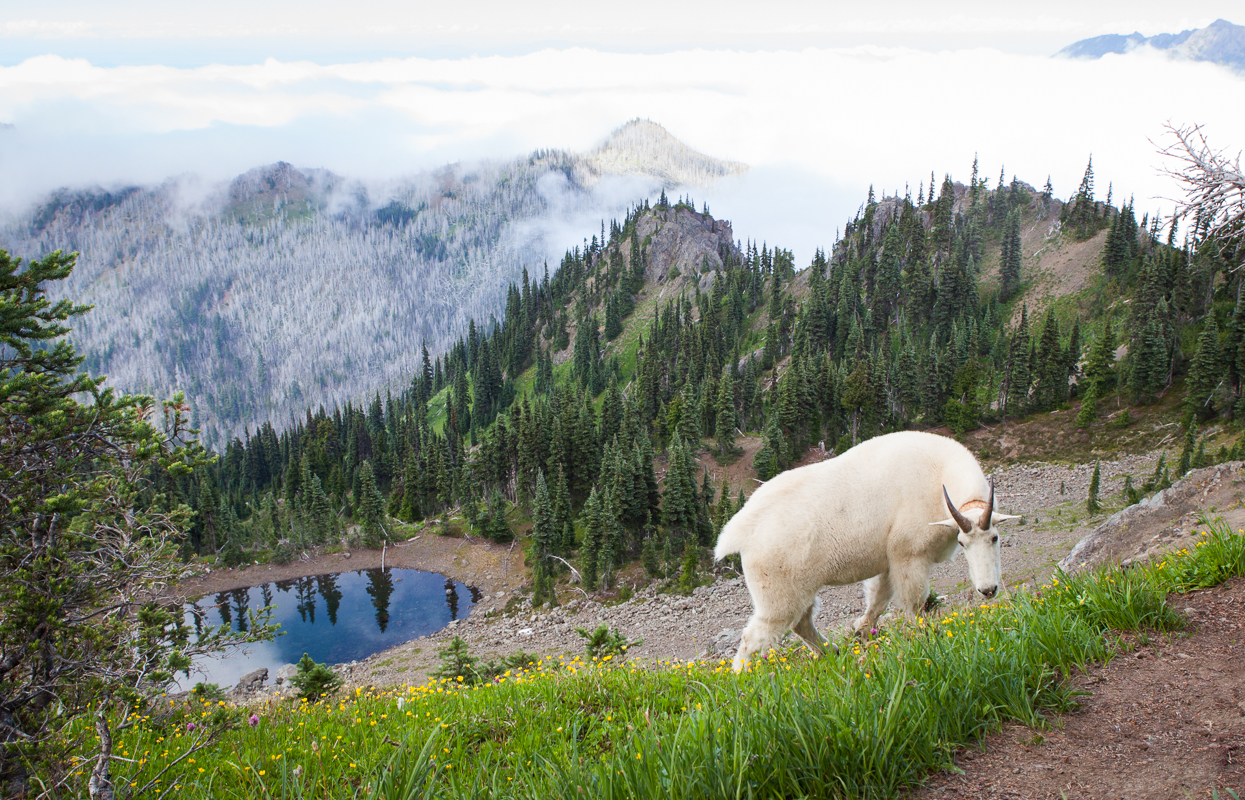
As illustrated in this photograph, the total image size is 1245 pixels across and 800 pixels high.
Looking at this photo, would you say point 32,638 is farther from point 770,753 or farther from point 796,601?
point 796,601

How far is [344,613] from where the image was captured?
6134 centimetres

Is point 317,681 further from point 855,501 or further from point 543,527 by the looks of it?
point 543,527

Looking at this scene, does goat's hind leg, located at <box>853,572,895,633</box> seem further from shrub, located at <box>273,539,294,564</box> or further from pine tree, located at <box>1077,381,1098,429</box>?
shrub, located at <box>273,539,294,564</box>

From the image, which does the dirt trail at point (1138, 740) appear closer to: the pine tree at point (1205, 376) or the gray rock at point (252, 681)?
the gray rock at point (252, 681)

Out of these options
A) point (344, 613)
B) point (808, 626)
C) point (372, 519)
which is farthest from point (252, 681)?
point (808, 626)

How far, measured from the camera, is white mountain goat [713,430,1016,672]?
22.5 ft

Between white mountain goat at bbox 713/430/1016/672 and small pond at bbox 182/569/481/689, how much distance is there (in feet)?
175

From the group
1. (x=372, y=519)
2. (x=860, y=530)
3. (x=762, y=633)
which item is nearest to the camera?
(x=762, y=633)

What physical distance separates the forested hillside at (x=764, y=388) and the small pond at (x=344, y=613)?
7902 millimetres

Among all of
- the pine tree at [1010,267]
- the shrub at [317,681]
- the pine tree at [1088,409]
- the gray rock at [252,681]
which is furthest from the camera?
the pine tree at [1010,267]

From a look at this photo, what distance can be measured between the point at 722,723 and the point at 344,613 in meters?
68.1

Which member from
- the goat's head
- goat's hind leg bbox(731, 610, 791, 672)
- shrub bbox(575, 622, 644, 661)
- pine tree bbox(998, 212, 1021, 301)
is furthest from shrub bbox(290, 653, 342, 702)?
pine tree bbox(998, 212, 1021, 301)

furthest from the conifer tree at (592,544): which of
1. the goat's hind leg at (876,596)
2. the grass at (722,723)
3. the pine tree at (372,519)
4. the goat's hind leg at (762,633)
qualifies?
the grass at (722,723)

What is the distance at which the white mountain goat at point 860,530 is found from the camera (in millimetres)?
6867
